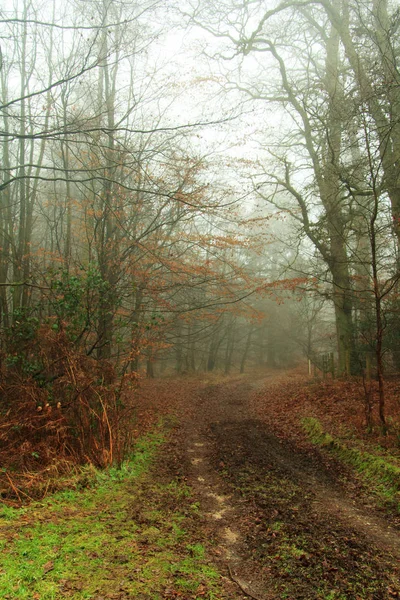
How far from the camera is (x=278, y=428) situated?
9312mm

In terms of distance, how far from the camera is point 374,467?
232 inches

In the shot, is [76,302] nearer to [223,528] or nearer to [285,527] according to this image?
[223,528]

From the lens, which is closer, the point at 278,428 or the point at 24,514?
the point at 24,514

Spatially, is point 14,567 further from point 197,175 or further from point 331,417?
point 197,175

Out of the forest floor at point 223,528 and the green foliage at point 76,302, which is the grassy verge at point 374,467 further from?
the green foliage at point 76,302

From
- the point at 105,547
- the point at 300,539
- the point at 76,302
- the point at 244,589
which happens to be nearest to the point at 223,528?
the point at 300,539

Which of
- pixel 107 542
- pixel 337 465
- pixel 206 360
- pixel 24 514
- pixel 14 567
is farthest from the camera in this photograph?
pixel 206 360

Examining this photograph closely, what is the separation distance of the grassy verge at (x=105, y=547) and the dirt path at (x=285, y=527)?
28 centimetres

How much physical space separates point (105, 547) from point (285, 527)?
1.87 m

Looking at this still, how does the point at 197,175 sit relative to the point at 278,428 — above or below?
above

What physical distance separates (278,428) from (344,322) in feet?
20.4

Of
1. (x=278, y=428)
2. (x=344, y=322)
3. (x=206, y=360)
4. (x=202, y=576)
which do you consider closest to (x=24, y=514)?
(x=202, y=576)

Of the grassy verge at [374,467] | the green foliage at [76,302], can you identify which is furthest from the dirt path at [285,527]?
the green foliage at [76,302]

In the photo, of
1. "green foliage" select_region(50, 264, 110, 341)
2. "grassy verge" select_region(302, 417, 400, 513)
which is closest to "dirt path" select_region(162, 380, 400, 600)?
"grassy verge" select_region(302, 417, 400, 513)
